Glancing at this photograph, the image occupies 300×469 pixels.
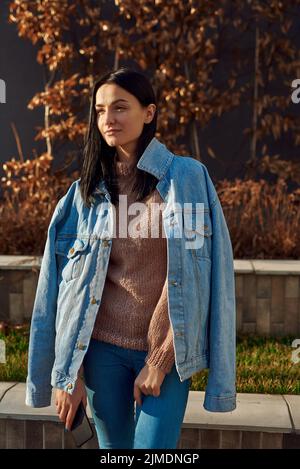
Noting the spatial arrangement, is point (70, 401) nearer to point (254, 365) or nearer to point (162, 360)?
point (162, 360)

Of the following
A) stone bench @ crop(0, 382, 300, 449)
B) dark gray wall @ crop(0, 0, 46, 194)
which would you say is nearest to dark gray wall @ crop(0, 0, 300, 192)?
dark gray wall @ crop(0, 0, 46, 194)

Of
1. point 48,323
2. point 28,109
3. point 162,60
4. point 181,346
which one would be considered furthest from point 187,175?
point 28,109

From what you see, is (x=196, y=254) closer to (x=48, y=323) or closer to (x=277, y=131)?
(x=48, y=323)

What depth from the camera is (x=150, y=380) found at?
2156mm

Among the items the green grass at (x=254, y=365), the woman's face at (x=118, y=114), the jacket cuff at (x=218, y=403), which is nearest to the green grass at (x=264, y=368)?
the green grass at (x=254, y=365)

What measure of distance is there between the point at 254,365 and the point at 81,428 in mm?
1966

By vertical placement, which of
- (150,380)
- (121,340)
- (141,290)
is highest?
(141,290)

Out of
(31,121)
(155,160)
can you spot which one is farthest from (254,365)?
(31,121)

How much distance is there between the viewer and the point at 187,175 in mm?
2262

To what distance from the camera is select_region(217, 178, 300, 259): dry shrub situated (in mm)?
5410

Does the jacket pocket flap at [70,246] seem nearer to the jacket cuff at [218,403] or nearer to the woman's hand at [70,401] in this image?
the woman's hand at [70,401]

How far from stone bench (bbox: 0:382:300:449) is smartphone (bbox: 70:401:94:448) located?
0.86 meters

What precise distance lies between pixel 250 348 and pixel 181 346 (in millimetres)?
2401
